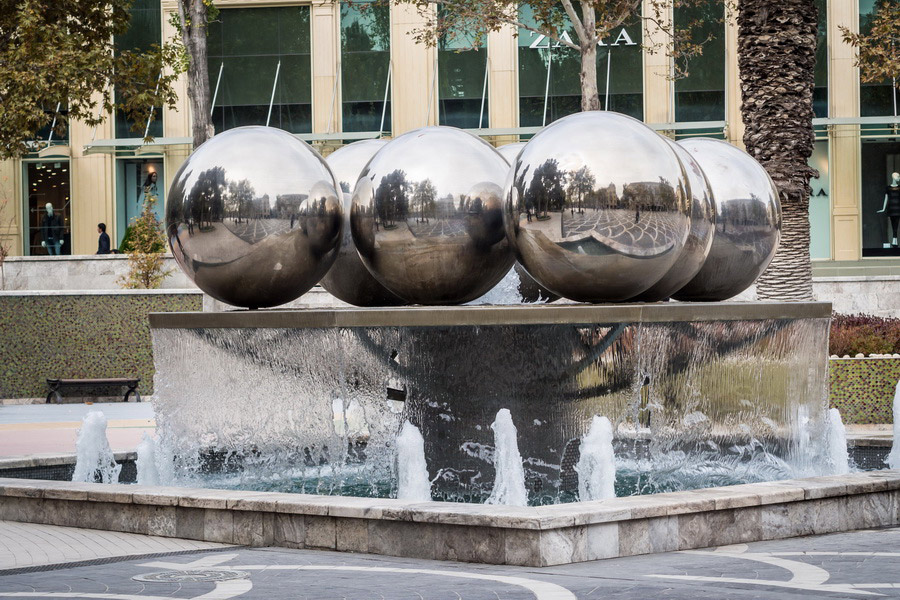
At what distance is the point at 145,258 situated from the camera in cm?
2811

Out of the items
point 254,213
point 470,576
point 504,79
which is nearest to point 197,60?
point 504,79

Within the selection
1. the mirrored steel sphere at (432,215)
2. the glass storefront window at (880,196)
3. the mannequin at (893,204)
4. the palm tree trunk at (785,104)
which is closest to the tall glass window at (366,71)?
the glass storefront window at (880,196)

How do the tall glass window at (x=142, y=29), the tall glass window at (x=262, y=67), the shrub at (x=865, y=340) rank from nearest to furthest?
the shrub at (x=865, y=340) < the tall glass window at (x=262, y=67) < the tall glass window at (x=142, y=29)

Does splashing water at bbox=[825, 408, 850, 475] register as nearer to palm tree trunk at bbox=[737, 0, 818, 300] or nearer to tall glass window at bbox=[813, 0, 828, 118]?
palm tree trunk at bbox=[737, 0, 818, 300]

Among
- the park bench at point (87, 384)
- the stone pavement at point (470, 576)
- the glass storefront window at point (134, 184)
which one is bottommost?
the park bench at point (87, 384)

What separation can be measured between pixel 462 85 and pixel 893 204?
13180 millimetres

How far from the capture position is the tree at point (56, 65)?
23.7 m

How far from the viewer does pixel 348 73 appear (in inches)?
1577

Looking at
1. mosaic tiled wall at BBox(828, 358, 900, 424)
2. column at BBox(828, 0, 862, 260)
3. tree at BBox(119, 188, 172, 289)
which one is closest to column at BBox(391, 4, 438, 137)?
tree at BBox(119, 188, 172, 289)

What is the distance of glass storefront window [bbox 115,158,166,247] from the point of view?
41156 mm

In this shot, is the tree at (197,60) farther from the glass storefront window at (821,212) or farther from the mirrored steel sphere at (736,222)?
the glass storefront window at (821,212)

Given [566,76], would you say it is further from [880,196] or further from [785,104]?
[785,104]

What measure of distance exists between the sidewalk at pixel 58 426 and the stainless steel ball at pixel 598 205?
5476 mm

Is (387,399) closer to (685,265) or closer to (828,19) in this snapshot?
(685,265)
